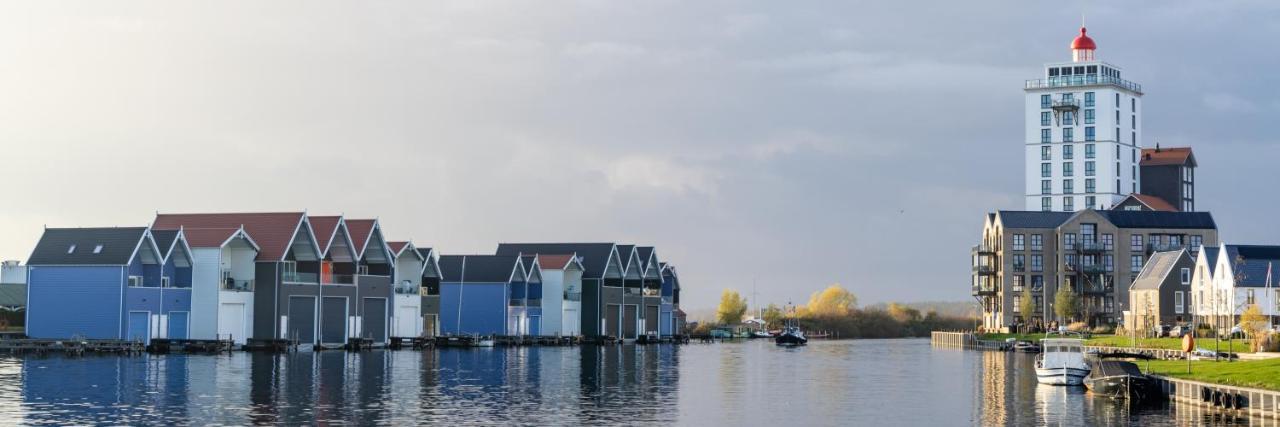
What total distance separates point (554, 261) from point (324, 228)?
36293 mm

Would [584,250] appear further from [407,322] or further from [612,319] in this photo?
[407,322]

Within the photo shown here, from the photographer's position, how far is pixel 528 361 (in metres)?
91.0

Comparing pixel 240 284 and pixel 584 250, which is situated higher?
pixel 584 250

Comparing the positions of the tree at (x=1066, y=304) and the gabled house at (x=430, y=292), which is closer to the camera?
the gabled house at (x=430, y=292)

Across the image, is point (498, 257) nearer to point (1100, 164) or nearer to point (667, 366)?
point (667, 366)

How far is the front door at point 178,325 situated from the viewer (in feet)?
300

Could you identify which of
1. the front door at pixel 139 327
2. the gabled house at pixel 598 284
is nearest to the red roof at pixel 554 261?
the gabled house at pixel 598 284

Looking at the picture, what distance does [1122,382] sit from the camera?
60562 millimetres

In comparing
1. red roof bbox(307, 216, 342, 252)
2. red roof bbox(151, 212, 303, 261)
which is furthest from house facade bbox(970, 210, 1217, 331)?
red roof bbox(151, 212, 303, 261)

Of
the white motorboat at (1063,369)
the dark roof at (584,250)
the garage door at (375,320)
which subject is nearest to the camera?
the white motorboat at (1063,369)

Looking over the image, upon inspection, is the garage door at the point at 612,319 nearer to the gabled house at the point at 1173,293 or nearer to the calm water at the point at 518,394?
the gabled house at the point at 1173,293

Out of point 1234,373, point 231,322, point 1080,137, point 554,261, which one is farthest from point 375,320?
point 1080,137

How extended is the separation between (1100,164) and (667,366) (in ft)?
357

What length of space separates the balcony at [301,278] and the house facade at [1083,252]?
294 ft
